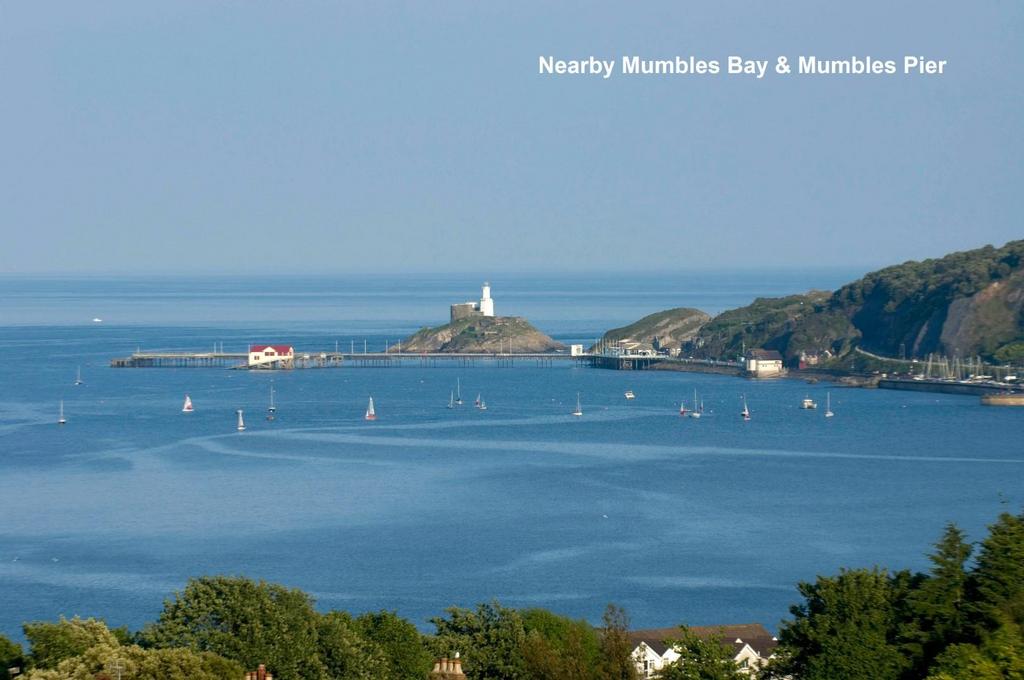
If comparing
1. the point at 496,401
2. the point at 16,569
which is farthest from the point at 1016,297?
the point at 16,569

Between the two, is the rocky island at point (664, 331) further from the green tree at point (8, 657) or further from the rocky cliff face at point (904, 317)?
the green tree at point (8, 657)

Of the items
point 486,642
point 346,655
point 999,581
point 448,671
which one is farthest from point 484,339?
point 448,671

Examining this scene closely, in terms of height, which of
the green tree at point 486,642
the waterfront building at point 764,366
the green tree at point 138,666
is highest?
the waterfront building at point 764,366

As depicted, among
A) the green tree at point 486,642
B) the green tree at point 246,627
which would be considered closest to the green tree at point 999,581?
the green tree at point 486,642

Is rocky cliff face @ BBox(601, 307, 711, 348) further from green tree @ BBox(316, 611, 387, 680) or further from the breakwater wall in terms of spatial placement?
green tree @ BBox(316, 611, 387, 680)

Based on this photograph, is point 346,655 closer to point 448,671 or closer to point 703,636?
point 448,671

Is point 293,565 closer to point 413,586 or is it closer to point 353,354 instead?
point 413,586

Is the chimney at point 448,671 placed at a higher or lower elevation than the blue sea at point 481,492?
higher
